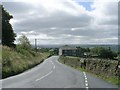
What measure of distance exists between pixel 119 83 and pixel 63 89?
18.0ft

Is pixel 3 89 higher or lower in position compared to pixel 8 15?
lower

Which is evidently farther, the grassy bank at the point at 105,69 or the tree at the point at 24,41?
the tree at the point at 24,41

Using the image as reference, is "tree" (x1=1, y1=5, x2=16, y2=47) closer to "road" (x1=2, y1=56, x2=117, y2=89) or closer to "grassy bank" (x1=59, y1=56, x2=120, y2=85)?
"grassy bank" (x1=59, y1=56, x2=120, y2=85)

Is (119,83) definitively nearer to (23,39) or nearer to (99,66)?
(99,66)

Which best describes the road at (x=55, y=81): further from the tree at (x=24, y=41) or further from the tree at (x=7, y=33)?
the tree at (x=24, y=41)

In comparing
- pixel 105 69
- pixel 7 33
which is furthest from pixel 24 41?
pixel 105 69

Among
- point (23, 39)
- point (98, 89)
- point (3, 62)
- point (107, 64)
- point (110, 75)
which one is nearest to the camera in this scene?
point (98, 89)

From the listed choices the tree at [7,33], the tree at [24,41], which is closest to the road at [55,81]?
the tree at [7,33]

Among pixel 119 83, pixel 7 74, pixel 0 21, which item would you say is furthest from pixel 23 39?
pixel 119 83

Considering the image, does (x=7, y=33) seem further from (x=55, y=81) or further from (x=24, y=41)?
(x=55, y=81)

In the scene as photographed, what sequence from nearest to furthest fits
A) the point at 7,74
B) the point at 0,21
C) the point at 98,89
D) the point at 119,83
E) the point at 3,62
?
the point at 98,89 < the point at 119,83 < the point at 7,74 < the point at 3,62 < the point at 0,21

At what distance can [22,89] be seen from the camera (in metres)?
17.1

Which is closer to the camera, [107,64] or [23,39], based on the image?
[107,64]

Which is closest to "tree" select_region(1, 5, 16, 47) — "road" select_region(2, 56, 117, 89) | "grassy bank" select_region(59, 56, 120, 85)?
"grassy bank" select_region(59, 56, 120, 85)
